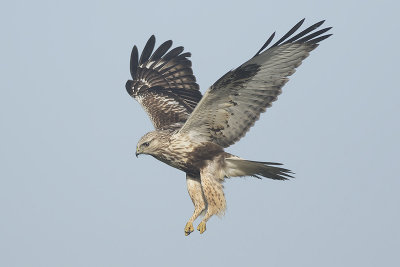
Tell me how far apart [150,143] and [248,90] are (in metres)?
1.59

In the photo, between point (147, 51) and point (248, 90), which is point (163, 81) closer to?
point (147, 51)

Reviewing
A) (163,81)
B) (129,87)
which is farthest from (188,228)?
(163,81)

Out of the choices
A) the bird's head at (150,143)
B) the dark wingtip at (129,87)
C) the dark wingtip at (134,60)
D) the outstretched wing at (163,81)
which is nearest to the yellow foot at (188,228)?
the bird's head at (150,143)

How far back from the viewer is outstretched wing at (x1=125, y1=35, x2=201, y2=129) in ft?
39.9

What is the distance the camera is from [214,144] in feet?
33.5

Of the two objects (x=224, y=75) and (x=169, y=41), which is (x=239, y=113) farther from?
(x=169, y=41)

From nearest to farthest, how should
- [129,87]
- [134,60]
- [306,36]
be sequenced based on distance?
[306,36]
[129,87]
[134,60]

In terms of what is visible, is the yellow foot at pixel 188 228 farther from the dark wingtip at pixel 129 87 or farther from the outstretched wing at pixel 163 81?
the dark wingtip at pixel 129 87

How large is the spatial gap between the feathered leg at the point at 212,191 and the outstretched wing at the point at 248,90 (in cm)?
45

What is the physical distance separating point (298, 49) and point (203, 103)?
1.51 metres

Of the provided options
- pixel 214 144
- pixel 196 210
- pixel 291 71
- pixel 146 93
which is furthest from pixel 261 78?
pixel 146 93

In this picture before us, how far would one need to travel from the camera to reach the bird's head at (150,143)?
398 inches

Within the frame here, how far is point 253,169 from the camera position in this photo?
10.1 meters

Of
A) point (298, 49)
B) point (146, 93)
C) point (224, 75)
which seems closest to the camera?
point (224, 75)
